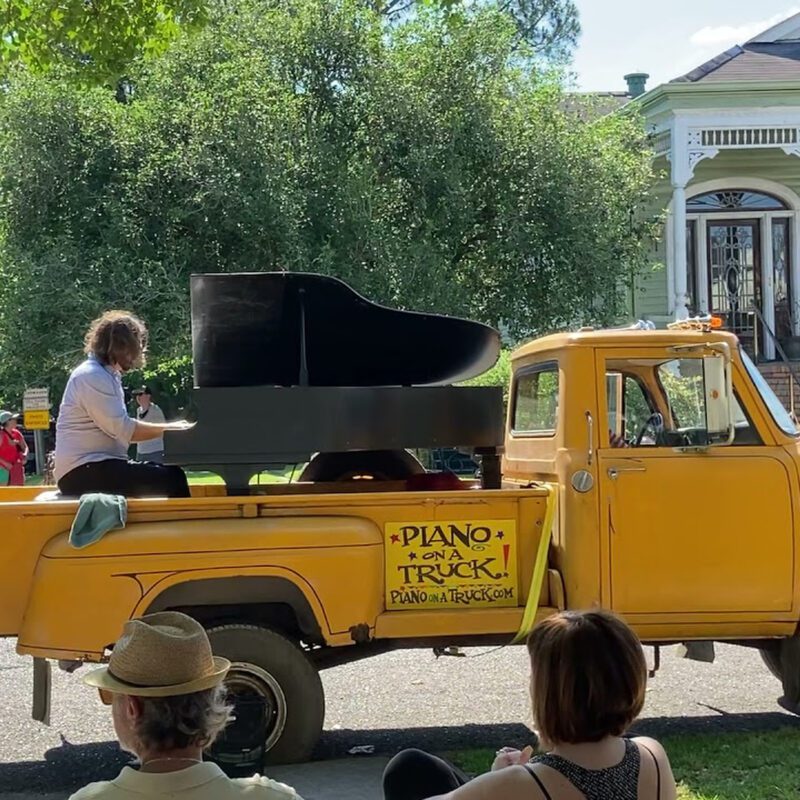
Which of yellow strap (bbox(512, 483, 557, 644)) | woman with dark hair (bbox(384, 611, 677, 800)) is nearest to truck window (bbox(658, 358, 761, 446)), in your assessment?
yellow strap (bbox(512, 483, 557, 644))

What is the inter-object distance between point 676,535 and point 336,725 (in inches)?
91.4

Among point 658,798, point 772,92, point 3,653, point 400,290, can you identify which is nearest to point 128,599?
point 658,798

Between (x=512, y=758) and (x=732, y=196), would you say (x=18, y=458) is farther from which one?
(x=732, y=196)

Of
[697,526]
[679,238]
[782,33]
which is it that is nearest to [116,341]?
[697,526]

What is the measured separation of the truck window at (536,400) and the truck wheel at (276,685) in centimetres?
183

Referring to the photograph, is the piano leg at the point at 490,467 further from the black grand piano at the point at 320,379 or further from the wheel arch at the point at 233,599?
the wheel arch at the point at 233,599

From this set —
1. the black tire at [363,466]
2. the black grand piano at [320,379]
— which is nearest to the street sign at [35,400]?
the black tire at [363,466]

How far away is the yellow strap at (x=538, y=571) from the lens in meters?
5.21

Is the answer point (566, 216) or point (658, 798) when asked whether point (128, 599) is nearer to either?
point (658, 798)

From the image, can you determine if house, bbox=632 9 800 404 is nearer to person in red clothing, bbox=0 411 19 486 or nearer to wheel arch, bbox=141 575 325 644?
person in red clothing, bbox=0 411 19 486

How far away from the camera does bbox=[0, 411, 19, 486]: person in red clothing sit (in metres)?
14.3

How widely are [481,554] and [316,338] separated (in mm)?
1694

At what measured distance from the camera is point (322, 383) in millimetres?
6582

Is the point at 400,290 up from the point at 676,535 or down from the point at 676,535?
up
